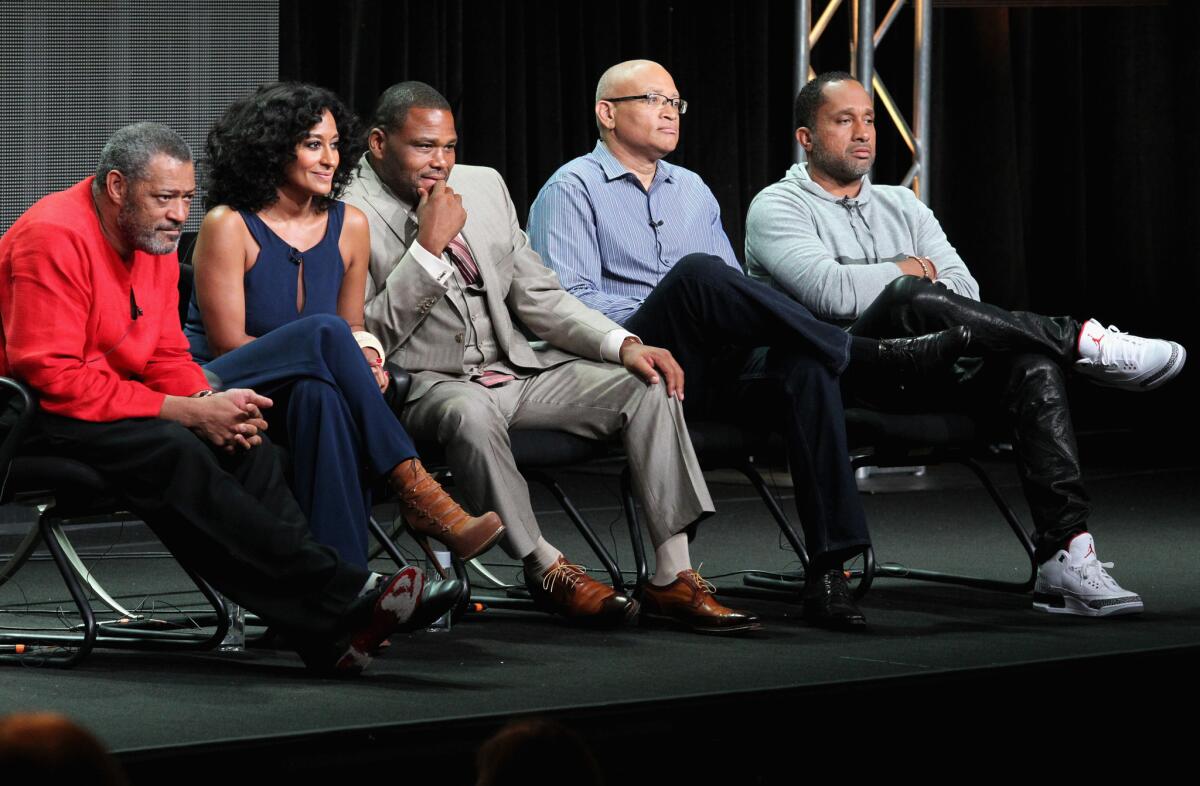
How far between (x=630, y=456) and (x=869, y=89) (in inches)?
106

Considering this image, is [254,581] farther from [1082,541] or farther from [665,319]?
[1082,541]

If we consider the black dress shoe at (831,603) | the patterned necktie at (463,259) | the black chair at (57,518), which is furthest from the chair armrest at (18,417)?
the black dress shoe at (831,603)

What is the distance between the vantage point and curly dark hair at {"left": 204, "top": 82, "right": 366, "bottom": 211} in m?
3.16

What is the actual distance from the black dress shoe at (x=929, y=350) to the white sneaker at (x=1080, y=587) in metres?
0.43

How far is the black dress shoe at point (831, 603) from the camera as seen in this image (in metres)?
3.20

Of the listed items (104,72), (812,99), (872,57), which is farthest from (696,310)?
Result: (872,57)

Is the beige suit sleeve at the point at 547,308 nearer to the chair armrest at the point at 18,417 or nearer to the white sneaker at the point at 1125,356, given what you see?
the white sneaker at the point at 1125,356

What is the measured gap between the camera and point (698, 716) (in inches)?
96.8

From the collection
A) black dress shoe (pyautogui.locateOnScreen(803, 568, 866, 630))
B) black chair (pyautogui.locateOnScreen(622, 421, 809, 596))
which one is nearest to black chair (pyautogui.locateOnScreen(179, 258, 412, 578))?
black chair (pyautogui.locateOnScreen(622, 421, 809, 596))

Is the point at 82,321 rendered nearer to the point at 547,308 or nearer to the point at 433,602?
the point at 433,602

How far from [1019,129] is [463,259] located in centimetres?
412

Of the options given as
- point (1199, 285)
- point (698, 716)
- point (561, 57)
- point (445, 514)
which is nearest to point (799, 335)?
point (445, 514)

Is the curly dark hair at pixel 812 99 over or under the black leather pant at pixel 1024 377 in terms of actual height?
over

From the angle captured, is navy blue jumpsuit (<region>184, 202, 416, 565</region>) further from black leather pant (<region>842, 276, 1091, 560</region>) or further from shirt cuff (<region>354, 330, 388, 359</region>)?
black leather pant (<region>842, 276, 1091, 560</region>)
